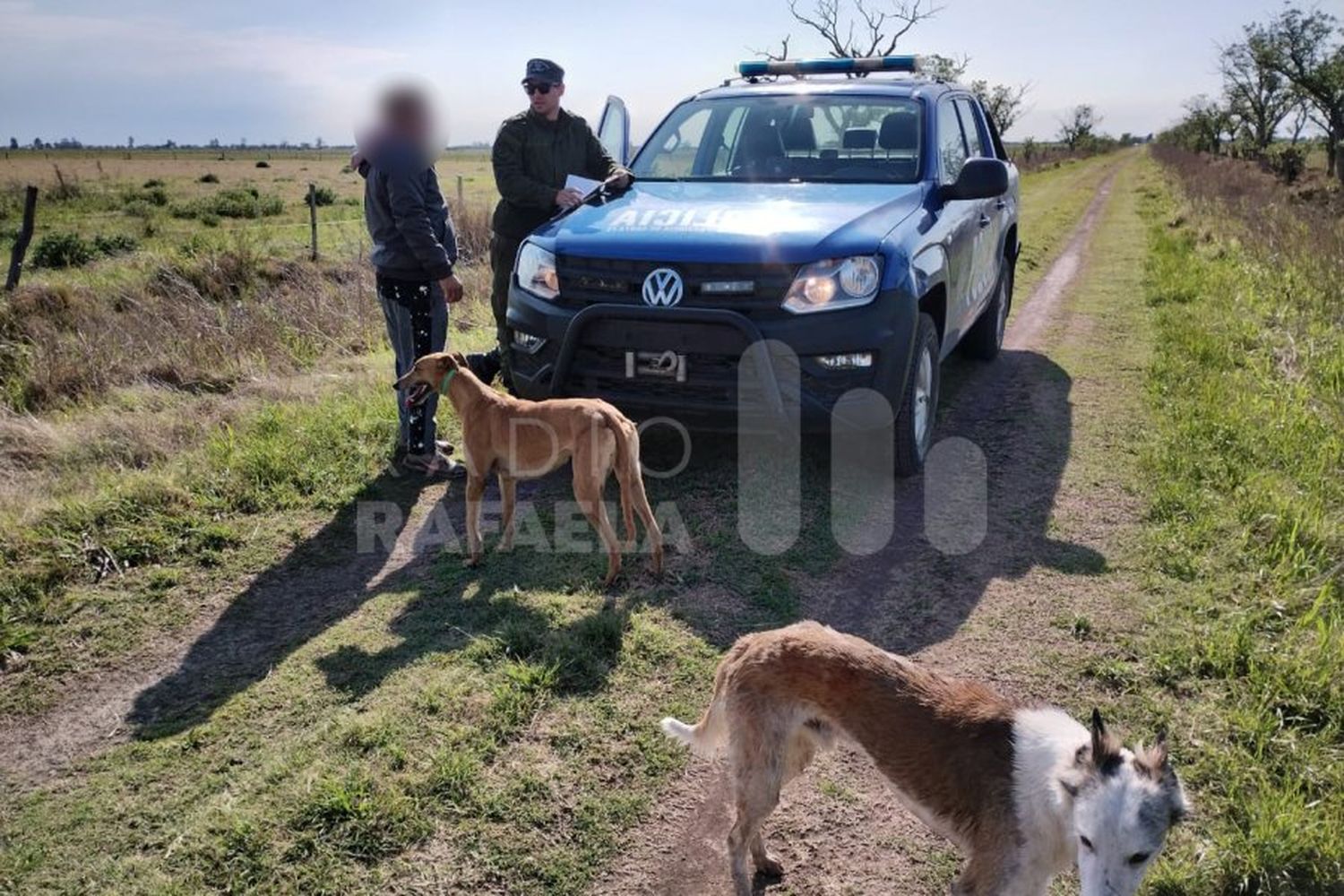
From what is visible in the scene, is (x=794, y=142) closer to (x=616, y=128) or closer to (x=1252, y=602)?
(x=616, y=128)

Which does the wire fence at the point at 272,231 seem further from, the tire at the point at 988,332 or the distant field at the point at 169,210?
the tire at the point at 988,332

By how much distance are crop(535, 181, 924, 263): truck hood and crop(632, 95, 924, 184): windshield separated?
327mm

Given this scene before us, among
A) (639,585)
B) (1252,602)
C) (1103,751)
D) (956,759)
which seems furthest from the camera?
(639,585)

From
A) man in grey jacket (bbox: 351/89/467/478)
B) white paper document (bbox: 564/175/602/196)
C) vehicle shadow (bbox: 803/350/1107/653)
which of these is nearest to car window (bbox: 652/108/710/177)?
white paper document (bbox: 564/175/602/196)

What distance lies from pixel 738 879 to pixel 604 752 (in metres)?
0.70

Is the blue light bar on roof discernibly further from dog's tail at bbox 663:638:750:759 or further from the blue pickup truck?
dog's tail at bbox 663:638:750:759

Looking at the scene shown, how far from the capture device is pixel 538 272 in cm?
508

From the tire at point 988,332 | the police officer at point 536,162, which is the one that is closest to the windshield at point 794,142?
the police officer at point 536,162

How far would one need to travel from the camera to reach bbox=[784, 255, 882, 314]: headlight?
4.51 metres

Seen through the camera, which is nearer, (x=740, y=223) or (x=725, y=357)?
(x=725, y=357)

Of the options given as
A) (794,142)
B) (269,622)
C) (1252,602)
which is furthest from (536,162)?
(1252,602)

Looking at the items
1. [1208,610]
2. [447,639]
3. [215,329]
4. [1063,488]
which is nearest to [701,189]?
[1063,488]

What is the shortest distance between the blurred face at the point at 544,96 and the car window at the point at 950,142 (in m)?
2.62

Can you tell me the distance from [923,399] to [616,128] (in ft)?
12.4
